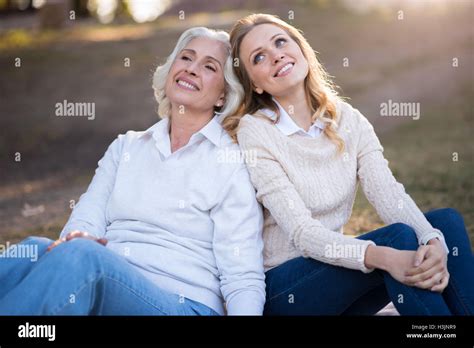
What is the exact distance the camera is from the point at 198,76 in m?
3.08

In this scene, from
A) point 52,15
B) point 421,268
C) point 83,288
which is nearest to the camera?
point 83,288

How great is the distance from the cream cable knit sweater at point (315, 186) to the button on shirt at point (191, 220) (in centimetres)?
11

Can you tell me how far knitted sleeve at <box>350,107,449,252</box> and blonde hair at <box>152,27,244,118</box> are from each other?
1.78ft

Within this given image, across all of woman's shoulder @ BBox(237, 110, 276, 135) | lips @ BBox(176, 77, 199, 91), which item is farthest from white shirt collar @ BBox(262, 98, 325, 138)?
lips @ BBox(176, 77, 199, 91)

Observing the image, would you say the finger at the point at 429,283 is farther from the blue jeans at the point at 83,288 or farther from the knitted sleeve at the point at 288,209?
the blue jeans at the point at 83,288

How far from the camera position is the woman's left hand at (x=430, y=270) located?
249cm

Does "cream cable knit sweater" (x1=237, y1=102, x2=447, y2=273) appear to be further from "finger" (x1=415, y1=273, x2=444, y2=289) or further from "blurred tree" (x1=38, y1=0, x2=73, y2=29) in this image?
"blurred tree" (x1=38, y1=0, x2=73, y2=29)

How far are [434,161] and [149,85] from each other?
5331 mm

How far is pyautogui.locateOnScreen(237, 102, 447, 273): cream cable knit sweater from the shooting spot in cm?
275

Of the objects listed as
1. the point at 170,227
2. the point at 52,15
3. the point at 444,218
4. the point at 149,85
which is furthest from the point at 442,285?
the point at 52,15

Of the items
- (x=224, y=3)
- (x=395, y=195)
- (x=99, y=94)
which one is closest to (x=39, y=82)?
(x=99, y=94)

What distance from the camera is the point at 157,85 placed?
130 inches

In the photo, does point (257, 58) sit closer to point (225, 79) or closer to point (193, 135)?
point (225, 79)

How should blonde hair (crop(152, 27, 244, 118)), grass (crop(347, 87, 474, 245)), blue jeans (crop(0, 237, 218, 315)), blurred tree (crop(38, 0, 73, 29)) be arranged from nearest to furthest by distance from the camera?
blue jeans (crop(0, 237, 218, 315)), blonde hair (crop(152, 27, 244, 118)), grass (crop(347, 87, 474, 245)), blurred tree (crop(38, 0, 73, 29))
